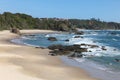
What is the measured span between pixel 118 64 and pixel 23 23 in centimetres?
10086

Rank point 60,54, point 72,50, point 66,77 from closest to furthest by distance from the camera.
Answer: point 66,77 < point 60,54 < point 72,50

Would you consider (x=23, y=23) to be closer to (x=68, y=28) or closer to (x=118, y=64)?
(x=68, y=28)

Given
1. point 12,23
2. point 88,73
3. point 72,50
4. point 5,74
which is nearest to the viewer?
point 5,74

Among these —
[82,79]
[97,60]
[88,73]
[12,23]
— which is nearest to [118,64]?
[97,60]

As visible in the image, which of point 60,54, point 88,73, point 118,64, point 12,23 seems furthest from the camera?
point 12,23

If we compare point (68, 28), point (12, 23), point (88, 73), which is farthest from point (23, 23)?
point (88, 73)

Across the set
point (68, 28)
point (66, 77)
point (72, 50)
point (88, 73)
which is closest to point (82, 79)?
point (66, 77)

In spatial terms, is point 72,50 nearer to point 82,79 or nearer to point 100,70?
point 100,70

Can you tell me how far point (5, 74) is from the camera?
19.9 meters

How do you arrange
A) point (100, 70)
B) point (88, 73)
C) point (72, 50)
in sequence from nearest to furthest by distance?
point (88, 73) < point (100, 70) < point (72, 50)

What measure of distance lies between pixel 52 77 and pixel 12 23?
332 feet

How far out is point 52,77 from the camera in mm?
21016

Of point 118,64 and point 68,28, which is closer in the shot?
point 118,64

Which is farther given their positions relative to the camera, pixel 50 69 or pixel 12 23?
pixel 12 23
